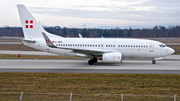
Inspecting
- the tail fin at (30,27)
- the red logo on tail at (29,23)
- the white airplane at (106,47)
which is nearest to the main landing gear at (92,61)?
the white airplane at (106,47)

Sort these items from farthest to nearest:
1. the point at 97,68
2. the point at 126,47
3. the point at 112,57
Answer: the point at 126,47, the point at 112,57, the point at 97,68

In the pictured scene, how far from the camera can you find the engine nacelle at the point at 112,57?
2531 cm

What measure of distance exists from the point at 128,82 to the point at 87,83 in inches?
127

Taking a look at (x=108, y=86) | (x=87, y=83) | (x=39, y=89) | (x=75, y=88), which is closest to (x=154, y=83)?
(x=108, y=86)

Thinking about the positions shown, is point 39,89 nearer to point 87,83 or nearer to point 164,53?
point 87,83

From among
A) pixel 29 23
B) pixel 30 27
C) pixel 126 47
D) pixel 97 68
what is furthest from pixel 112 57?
pixel 29 23

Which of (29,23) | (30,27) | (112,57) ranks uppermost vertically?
(29,23)

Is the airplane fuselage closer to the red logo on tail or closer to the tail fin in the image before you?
the tail fin

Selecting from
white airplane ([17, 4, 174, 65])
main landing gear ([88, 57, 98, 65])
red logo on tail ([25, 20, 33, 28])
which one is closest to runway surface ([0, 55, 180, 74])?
main landing gear ([88, 57, 98, 65])

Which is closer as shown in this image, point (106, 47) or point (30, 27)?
point (106, 47)

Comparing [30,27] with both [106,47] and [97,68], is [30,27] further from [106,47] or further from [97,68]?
[97,68]

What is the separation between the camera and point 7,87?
50.3ft

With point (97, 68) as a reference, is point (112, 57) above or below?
above

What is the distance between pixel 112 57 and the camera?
25422mm
